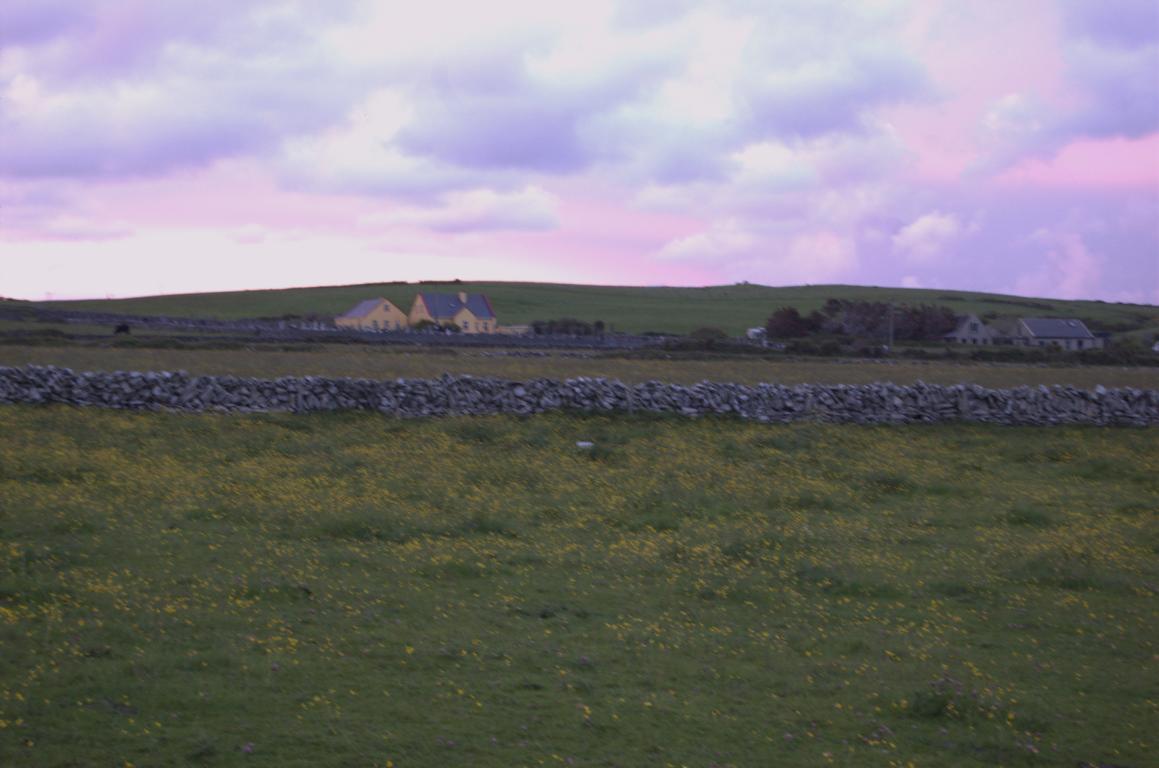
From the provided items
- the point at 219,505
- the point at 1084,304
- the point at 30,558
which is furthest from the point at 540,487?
the point at 1084,304

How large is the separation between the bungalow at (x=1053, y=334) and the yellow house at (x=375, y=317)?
2440 inches

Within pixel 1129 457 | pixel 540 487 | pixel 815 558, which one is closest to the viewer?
pixel 815 558

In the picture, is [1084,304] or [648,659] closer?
[648,659]

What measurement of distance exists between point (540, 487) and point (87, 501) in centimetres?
678

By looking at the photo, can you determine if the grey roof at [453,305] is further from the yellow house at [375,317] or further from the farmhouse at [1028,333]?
the farmhouse at [1028,333]

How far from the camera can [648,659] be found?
28.2 ft

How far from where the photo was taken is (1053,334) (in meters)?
95.4

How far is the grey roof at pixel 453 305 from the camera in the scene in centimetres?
10650

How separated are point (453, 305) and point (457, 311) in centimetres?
186

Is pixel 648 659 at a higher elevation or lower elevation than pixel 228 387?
lower

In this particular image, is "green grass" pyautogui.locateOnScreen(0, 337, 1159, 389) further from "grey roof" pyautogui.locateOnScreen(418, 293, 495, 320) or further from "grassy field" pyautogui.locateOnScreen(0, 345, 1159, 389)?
"grey roof" pyautogui.locateOnScreen(418, 293, 495, 320)

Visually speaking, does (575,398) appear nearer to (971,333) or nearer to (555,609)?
(555,609)

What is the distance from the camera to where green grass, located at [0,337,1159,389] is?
34.0 metres

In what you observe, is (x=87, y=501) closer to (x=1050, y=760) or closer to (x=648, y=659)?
(x=648, y=659)
